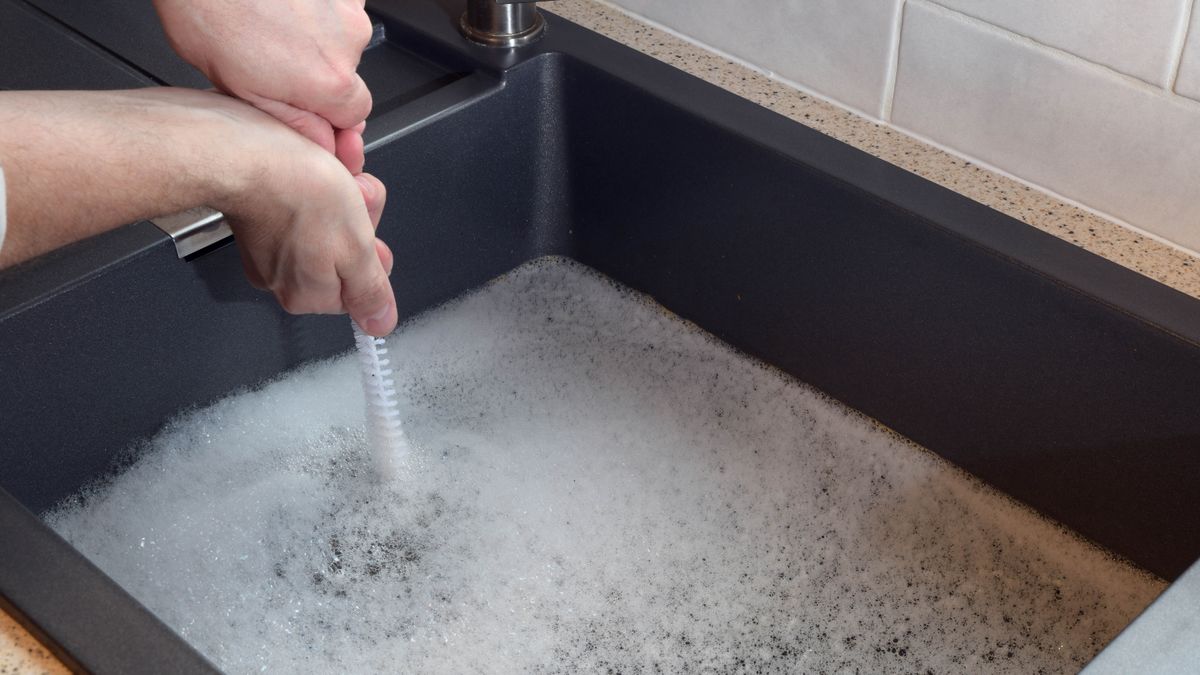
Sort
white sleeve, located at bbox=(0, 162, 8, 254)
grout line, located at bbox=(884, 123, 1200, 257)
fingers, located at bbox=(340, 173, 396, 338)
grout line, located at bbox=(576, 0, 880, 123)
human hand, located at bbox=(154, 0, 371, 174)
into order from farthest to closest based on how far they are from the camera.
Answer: grout line, located at bbox=(576, 0, 880, 123), grout line, located at bbox=(884, 123, 1200, 257), fingers, located at bbox=(340, 173, 396, 338), human hand, located at bbox=(154, 0, 371, 174), white sleeve, located at bbox=(0, 162, 8, 254)

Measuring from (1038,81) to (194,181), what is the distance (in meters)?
0.60

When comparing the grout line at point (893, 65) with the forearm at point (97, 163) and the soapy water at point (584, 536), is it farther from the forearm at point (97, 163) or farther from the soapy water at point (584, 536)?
the forearm at point (97, 163)

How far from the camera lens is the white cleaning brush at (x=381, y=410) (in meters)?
0.92

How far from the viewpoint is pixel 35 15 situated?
3.67 ft

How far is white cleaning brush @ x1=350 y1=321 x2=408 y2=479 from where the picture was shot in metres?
0.92

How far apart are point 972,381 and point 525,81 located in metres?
0.46

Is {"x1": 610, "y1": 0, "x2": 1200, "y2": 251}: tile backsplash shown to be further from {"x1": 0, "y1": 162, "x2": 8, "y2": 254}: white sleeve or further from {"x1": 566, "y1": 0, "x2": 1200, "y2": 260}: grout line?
{"x1": 0, "y1": 162, "x2": 8, "y2": 254}: white sleeve

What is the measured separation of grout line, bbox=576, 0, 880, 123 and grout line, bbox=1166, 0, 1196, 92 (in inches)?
9.7

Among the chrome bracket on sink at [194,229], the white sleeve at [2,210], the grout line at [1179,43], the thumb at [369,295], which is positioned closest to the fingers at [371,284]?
the thumb at [369,295]

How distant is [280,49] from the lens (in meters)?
0.71

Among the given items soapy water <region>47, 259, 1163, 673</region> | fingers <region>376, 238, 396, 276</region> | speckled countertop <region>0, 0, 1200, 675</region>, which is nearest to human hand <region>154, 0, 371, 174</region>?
fingers <region>376, 238, 396, 276</region>

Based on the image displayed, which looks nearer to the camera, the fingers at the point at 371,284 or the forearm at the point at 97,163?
the forearm at the point at 97,163

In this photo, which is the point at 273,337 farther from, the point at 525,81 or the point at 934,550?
the point at 934,550

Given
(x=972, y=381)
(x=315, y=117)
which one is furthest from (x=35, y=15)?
(x=972, y=381)
